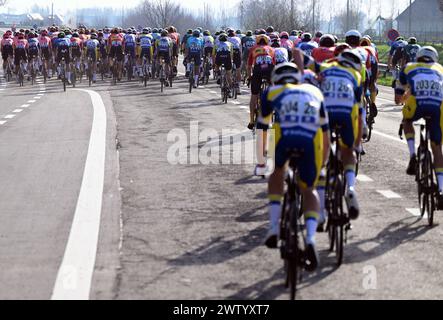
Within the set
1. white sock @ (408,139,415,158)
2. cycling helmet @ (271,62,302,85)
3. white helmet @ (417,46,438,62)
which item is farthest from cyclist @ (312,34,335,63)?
cycling helmet @ (271,62,302,85)

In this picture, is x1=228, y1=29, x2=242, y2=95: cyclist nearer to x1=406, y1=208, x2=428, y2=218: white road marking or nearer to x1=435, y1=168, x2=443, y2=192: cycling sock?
x1=406, y1=208, x2=428, y2=218: white road marking

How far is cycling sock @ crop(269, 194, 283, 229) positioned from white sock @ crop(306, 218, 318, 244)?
0.80ft

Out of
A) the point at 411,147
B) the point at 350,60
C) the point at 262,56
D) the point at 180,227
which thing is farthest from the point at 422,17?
the point at 180,227

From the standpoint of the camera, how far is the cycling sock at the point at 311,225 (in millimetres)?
7891

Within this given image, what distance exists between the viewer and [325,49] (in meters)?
14.8

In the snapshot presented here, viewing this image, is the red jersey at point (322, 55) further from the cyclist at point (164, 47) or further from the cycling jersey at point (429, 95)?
the cyclist at point (164, 47)

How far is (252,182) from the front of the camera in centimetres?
1364

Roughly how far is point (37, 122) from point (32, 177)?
8485 millimetres

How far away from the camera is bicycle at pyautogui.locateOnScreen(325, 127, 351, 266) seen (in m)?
8.81

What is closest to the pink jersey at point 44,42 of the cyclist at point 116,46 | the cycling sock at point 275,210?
the cyclist at point 116,46

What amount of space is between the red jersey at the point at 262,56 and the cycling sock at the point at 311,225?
33.8 ft

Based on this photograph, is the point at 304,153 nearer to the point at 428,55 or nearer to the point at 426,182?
the point at 426,182

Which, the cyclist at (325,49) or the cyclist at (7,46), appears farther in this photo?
the cyclist at (7,46)
